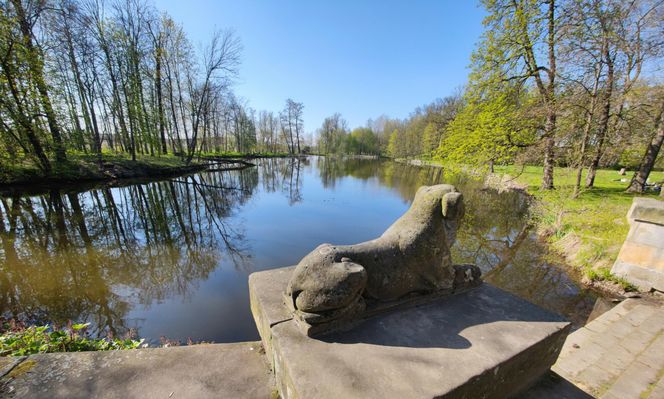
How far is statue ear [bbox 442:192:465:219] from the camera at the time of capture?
2.30 metres

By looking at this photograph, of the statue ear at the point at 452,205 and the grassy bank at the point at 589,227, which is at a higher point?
the statue ear at the point at 452,205

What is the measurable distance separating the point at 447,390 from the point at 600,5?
13.1 meters

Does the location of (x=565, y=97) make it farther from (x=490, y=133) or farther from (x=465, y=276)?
(x=465, y=276)

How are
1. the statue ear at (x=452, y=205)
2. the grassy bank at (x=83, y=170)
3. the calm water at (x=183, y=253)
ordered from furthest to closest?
the grassy bank at (x=83, y=170)
the calm water at (x=183, y=253)
the statue ear at (x=452, y=205)

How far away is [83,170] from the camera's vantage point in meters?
15.4

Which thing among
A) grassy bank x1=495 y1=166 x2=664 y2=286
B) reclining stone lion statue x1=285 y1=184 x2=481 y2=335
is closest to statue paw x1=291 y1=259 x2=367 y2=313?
reclining stone lion statue x1=285 y1=184 x2=481 y2=335

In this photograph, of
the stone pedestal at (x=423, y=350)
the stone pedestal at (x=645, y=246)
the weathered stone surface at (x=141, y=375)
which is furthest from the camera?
the stone pedestal at (x=645, y=246)

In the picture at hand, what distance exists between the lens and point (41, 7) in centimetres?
1212

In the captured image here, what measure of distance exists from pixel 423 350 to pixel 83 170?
21.8 metres

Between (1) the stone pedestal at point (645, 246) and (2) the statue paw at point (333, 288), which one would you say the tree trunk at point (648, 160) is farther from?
(2) the statue paw at point (333, 288)

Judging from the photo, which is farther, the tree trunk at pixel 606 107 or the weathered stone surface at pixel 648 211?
the tree trunk at pixel 606 107

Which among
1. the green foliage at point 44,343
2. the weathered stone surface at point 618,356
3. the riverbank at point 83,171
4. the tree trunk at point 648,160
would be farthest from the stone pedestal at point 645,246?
the riverbank at point 83,171

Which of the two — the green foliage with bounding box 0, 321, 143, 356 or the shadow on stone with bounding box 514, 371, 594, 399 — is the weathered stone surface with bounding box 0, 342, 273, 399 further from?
the shadow on stone with bounding box 514, 371, 594, 399

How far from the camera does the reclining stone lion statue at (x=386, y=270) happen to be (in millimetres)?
1914
